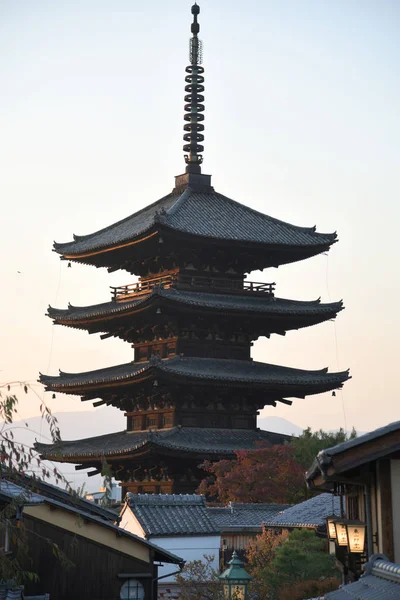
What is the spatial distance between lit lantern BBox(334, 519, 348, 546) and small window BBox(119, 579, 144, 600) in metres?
11.0

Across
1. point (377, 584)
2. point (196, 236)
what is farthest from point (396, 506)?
point (196, 236)

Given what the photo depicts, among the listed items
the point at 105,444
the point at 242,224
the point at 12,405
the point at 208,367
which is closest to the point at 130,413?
the point at 105,444

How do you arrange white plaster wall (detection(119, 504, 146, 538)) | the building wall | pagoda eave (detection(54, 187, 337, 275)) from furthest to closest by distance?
pagoda eave (detection(54, 187, 337, 275))
white plaster wall (detection(119, 504, 146, 538))
the building wall

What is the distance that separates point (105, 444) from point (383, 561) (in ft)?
123

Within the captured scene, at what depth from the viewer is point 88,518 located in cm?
2695

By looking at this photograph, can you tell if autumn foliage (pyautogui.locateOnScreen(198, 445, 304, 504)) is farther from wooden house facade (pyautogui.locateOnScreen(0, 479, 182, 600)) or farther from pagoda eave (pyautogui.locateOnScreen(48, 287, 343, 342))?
wooden house facade (pyautogui.locateOnScreen(0, 479, 182, 600))

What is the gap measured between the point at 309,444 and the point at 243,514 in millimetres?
5895

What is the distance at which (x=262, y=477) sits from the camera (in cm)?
4412

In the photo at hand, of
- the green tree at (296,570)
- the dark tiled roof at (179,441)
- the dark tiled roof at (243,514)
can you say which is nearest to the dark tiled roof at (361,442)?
the green tree at (296,570)

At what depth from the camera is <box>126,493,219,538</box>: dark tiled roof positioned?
113ft

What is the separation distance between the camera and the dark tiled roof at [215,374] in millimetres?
47219

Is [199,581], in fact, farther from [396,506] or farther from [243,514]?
[396,506]


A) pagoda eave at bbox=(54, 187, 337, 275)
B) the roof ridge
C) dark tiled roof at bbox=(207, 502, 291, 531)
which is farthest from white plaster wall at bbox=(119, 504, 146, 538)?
the roof ridge

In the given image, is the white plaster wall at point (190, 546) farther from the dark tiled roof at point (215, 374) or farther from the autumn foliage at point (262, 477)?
the dark tiled roof at point (215, 374)
